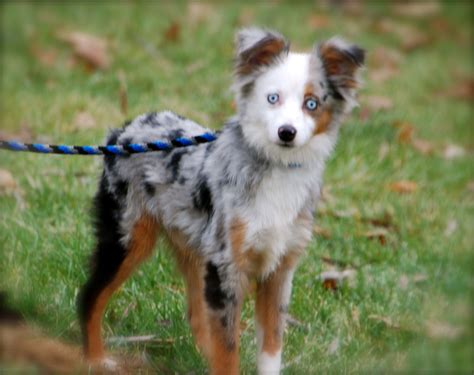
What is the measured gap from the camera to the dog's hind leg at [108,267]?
459 centimetres

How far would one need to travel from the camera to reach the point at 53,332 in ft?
15.4

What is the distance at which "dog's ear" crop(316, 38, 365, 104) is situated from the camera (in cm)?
429

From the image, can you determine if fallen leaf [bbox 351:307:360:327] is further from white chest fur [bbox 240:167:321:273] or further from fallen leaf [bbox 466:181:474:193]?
fallen leaf [bbox 466:181:474:193]

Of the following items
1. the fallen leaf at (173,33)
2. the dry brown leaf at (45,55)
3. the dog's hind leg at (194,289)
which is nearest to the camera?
the dog's hind leg at (194,289)

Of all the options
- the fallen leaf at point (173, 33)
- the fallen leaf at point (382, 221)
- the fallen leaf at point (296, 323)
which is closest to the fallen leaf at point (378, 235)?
the fallen leaf at point (382, 221)

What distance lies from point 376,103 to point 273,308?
18.0 ft

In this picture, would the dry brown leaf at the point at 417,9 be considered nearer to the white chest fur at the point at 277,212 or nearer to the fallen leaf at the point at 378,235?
the fallen leaf at the point at 378,235

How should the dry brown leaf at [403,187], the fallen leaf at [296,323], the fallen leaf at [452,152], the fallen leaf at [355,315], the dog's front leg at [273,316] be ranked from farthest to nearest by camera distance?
the fallen leaf at [452,152] → the dry brown leaf at [403,187] → the fallen leaf at [355,315] → the fallen leaf at [296,323] → the dog's front leg at [273,316]

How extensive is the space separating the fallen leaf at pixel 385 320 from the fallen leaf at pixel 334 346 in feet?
1.16

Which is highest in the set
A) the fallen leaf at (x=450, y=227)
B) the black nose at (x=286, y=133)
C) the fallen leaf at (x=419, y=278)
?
the black nose at (x=286, y=133)

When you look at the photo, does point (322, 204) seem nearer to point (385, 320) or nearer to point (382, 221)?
point (382, 221)

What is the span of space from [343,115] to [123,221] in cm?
121

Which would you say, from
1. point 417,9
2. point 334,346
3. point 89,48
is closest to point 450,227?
point 334,346

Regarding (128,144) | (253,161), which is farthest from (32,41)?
(253,161)
